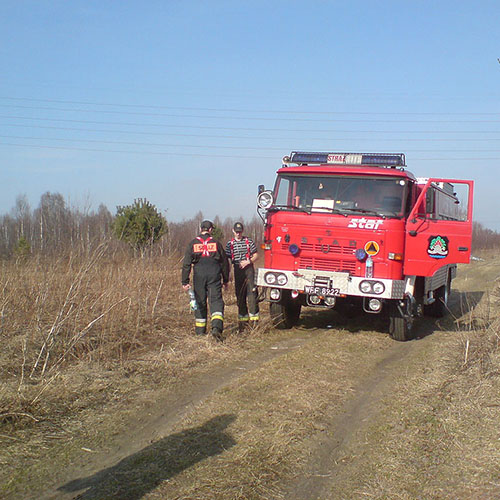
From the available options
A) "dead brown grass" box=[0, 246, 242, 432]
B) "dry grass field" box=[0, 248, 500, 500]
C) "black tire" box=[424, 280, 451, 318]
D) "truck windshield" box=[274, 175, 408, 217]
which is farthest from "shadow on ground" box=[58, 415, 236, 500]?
"black tire" box=[424, 280, 451, 318]

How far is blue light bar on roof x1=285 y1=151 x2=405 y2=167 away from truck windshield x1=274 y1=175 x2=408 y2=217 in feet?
1.79

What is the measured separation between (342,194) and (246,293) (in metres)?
2.38

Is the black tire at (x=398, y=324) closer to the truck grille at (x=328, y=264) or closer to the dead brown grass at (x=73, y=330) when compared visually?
the truck grille at (x=328, y=264)

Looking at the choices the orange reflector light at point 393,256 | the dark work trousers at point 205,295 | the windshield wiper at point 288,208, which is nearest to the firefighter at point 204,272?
the dark work trousers at point 205,295

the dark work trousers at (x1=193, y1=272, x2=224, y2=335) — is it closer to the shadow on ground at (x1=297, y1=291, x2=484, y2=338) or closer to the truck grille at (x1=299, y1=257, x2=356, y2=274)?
the truck grille at (x1=299, y1=257, x2=356, y2=274)

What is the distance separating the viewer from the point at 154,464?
4.04 metres

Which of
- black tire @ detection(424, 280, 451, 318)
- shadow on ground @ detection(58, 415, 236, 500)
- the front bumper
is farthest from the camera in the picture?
black tire @ detection(424, 280, 451, 318)

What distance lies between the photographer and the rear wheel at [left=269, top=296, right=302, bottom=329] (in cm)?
958

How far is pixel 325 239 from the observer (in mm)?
8688

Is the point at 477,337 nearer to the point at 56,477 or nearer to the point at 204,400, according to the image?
the point at 204,400

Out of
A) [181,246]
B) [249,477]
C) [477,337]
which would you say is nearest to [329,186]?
[477,337]

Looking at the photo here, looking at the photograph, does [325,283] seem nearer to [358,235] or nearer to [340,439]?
[358,235]

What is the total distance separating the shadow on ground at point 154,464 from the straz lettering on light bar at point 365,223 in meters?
4.57

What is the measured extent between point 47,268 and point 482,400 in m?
5.96
